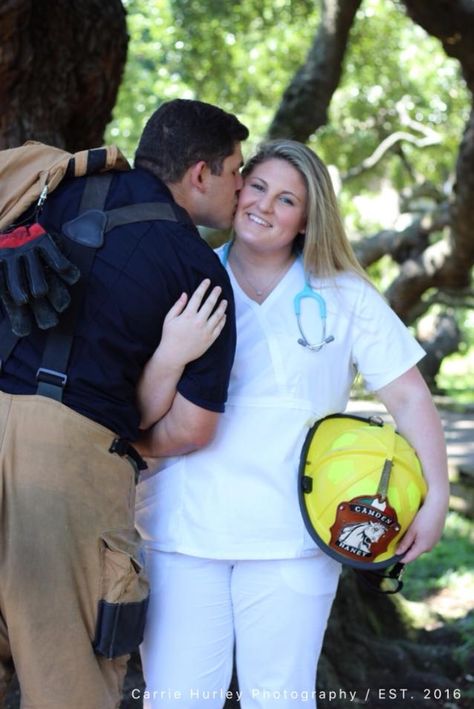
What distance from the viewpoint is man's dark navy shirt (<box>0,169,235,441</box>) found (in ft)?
7.84

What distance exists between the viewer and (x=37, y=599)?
2324 millimetres

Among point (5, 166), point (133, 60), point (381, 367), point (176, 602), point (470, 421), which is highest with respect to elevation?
point (5, 166)

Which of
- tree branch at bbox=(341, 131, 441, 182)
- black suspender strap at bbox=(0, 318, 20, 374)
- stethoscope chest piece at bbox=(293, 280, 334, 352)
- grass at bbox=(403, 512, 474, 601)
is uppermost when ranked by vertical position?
black suspender strap at bbox=(0, 318, 20, 374)

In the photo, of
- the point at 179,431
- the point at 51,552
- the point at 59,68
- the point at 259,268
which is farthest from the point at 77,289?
the point at 59,68

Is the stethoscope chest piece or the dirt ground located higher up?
the stethoscope chest piece

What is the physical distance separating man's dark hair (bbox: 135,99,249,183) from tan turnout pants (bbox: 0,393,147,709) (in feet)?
2.44

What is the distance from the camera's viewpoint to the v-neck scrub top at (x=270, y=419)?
9.07 feet

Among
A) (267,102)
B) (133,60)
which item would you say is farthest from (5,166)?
(267,102)

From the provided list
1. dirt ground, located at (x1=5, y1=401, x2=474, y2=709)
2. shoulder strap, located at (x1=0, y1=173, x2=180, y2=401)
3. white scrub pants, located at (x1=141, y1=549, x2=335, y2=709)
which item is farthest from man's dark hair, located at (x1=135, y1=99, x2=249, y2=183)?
dirt ground, located at (x1=5, y1=401, x2=474, y2=709)

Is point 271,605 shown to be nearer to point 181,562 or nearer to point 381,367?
point 181,562

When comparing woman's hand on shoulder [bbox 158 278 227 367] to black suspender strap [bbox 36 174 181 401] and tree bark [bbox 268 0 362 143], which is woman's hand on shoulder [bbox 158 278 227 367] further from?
tree bark [bbox 268 0 362 143]

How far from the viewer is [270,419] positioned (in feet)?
9.20

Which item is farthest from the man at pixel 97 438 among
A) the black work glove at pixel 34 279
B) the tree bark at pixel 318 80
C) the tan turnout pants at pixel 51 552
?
the tree bark at pixel 318 80

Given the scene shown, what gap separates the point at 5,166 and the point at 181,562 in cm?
119
